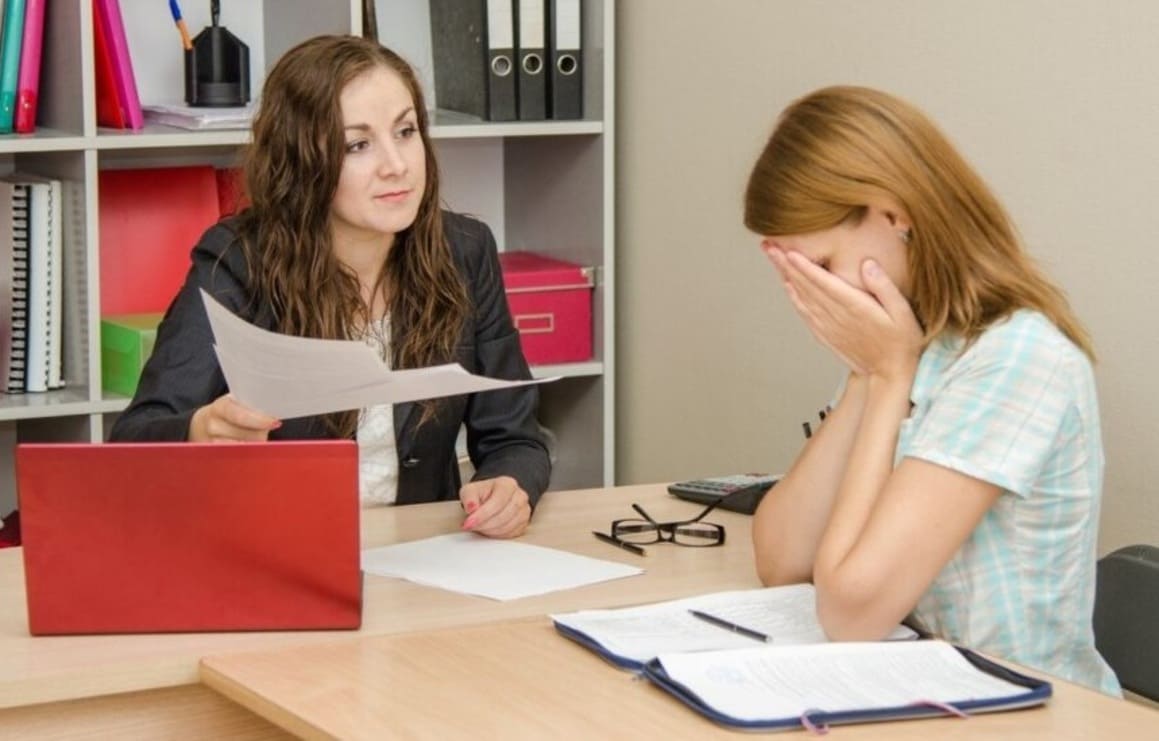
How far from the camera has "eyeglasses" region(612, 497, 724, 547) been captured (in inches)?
82.4

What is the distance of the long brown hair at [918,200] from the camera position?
5.59ft

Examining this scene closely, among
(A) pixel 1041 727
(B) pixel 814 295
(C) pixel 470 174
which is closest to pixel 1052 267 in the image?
(B) pixel 814 295

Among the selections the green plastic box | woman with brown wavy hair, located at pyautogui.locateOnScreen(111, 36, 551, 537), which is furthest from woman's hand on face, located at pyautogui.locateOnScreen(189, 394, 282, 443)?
the green plastic box

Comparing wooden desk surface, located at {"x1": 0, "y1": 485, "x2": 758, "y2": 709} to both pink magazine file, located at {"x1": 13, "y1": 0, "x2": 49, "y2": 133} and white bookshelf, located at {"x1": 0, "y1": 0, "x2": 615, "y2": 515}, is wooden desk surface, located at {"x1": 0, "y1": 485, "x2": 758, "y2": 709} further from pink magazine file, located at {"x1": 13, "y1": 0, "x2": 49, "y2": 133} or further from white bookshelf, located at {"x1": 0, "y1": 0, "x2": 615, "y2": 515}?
pink magazine file, located at {"x1": 13, "y1": 0, "x2": 49, "y2": 133}

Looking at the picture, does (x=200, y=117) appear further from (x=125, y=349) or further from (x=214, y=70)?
(x=125, y=349)

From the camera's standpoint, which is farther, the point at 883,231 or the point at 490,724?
the point at 883,231

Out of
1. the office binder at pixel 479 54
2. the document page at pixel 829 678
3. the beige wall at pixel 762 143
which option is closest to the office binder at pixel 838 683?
the document page at pixel 829 678

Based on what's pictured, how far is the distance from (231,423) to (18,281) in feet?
4.15

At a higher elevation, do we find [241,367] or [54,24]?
[54,24]

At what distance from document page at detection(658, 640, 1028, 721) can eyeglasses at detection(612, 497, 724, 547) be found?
0.52m

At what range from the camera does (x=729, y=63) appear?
3.05m

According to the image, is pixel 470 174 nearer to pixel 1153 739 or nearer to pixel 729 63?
pixel 729 63

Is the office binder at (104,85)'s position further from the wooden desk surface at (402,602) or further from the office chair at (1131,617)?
the office chair at (1131,617)

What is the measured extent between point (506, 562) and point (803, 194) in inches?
21.9
